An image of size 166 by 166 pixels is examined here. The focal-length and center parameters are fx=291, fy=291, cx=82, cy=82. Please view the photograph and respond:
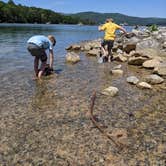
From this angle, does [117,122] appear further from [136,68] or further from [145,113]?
[136,68]

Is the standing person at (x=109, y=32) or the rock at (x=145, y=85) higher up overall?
the standing person at (x=109, y=32)

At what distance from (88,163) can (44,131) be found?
1919 millimetres

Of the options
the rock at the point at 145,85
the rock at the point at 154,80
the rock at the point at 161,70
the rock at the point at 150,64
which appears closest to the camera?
the rock at the point at 145,85

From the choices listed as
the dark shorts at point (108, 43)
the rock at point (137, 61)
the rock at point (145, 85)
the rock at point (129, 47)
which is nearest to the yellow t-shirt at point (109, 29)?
the dark shorts at point (108, 43)

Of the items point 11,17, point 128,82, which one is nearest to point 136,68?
point 128,82

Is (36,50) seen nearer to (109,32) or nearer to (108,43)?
(109,32)

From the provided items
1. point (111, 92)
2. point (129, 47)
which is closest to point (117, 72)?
point (111, 92)

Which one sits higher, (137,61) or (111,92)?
(111,92)

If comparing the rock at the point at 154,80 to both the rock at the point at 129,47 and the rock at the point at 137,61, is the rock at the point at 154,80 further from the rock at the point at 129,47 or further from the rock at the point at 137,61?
the rock at the point at 129,47

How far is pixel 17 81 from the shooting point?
520 inches

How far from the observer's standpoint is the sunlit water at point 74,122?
658cm

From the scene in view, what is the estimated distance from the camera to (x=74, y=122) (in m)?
8.38

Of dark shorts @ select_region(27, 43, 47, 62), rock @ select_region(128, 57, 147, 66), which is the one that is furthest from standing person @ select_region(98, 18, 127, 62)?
dark shorts @ select_region(27, 43, 47, 62)

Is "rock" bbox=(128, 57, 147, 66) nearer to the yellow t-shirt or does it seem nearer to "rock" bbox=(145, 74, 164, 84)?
the yellow t-shirt
